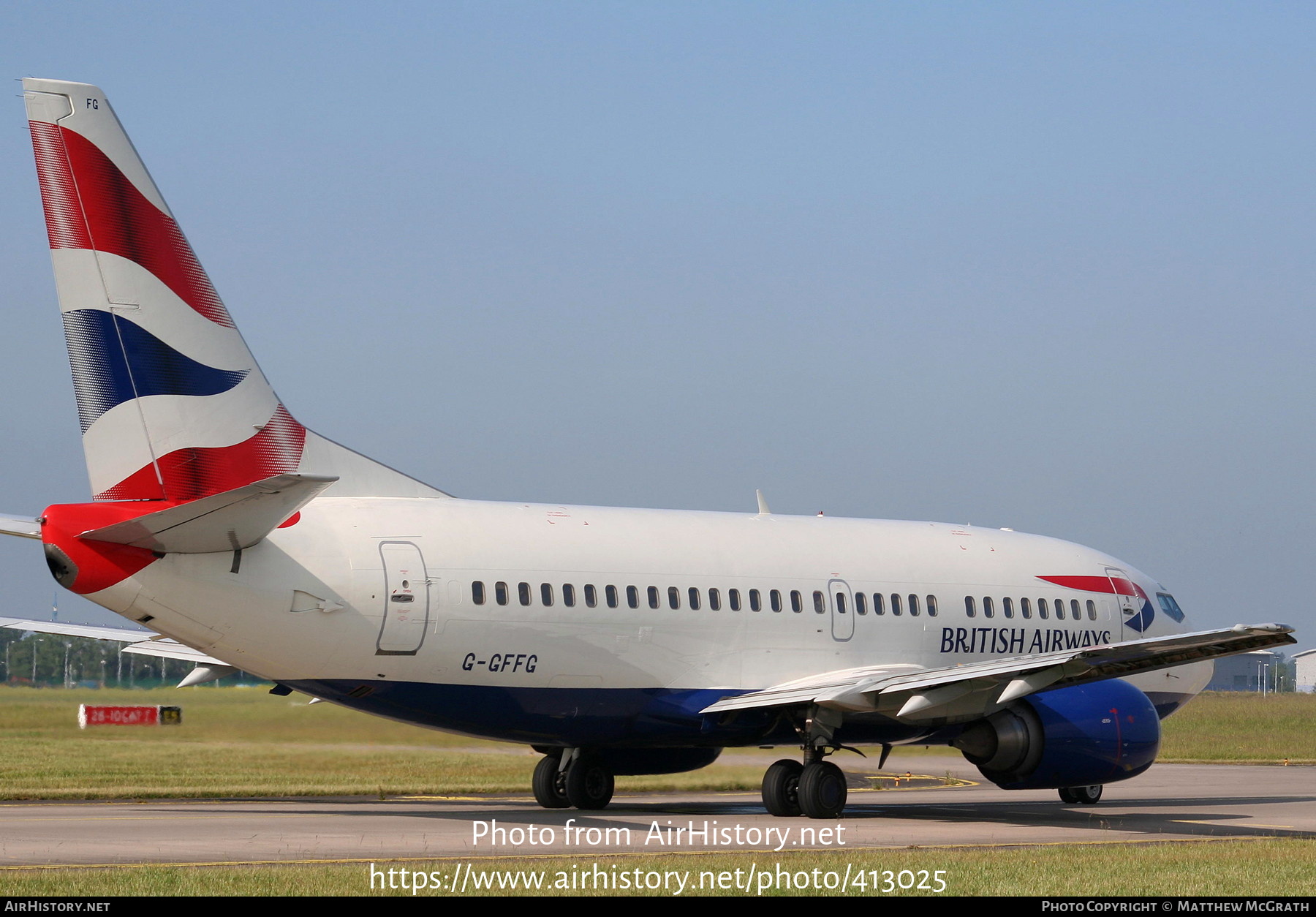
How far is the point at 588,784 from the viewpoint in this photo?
21.9 meters

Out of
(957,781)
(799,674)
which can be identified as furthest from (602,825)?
(957,781)

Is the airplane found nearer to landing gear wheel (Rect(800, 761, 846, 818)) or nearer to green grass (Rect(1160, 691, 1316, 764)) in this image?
landing gear wheel (Rect(800, 761, 846, 818))

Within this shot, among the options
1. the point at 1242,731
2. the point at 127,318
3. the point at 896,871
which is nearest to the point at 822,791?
the point at 896,871

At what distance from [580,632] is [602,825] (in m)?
2.36

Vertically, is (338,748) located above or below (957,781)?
above

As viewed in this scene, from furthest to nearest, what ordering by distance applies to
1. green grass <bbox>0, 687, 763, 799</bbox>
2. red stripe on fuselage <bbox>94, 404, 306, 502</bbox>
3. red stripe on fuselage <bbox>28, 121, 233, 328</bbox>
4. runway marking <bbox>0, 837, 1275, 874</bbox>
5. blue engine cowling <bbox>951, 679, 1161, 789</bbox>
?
green grass <bbox>0, 687, 763, 799</bbox>, blue engine cowling <bbox>951, 679, 1161, 789</bbox>, red stripe on fuselage <bbox>94, 404, 306, 502</bbox>, red stripe on fuselage <bbox>28, 121, 233, 328</bbox>, runway marking <bbox>0, 837, 1275, 874</bbox>

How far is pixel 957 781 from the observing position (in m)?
31.0

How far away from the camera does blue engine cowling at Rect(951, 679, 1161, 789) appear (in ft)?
66.7

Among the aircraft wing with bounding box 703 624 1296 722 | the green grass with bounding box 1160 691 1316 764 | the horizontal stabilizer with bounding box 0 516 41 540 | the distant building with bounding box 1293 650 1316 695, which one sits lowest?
the distant building with bounding box 1293 650 1316 695

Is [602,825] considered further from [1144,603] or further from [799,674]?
[1144,603]

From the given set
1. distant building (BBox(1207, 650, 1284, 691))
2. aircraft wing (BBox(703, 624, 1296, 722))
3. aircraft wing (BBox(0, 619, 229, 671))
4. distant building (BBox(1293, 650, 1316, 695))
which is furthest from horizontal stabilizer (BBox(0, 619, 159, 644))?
distant building (BBox(1293, 650, 1316, 695))

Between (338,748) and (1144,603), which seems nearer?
(338,748)

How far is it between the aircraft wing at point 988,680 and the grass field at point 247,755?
208 inches

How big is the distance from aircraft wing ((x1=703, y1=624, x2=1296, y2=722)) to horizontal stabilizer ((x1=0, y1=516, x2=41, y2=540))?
8.49m
